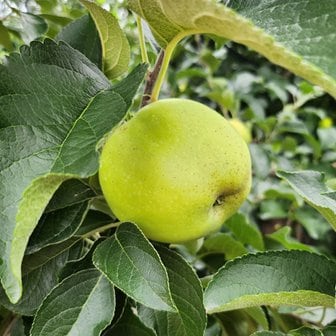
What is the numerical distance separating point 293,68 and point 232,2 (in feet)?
0.58

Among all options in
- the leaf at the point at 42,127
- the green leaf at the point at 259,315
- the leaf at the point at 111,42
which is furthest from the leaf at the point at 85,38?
the green leaf at the point at 259,315

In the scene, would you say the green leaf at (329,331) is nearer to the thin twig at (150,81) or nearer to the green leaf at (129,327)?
the green leaf at (129,327)

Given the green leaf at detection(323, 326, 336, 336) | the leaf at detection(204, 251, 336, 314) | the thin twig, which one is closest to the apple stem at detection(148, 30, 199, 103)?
the thin twig

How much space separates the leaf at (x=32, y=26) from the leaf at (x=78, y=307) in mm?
393

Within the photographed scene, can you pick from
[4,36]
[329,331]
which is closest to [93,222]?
[329,331]

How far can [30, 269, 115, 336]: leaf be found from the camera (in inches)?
21.8

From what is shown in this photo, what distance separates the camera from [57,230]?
24.0 inches

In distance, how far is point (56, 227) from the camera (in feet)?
2.01

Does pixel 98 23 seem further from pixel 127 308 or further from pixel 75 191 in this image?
pixel 127 308

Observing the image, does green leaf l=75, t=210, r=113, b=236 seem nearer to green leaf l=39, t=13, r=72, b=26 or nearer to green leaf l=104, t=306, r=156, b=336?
green leaf l=104, t=306, r=156, b=336

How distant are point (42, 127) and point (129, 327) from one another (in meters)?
0.26

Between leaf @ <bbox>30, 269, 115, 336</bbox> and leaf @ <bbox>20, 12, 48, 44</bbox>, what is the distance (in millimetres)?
393

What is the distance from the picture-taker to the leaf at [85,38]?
73 cm

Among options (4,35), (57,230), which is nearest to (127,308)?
(57,230)
